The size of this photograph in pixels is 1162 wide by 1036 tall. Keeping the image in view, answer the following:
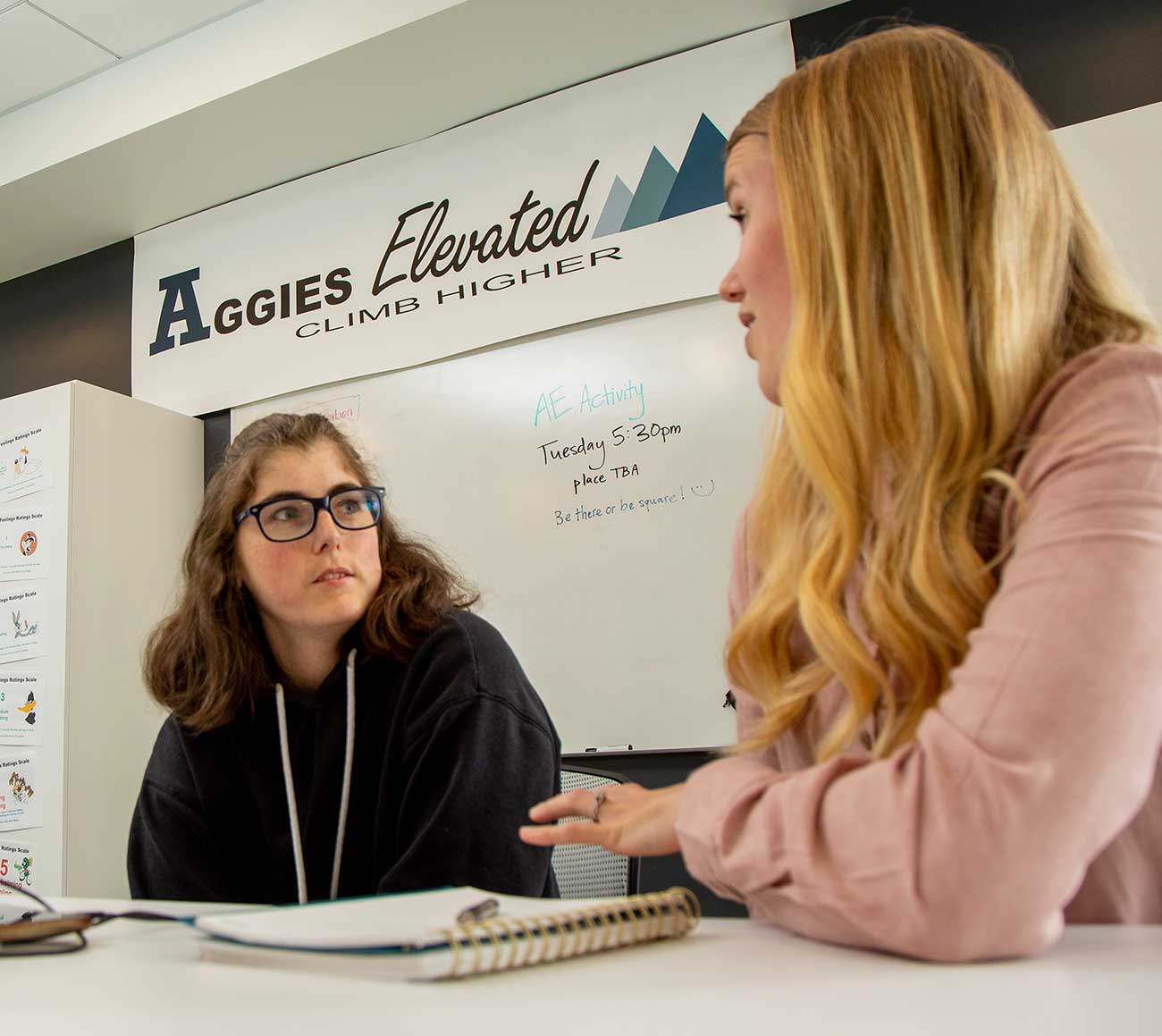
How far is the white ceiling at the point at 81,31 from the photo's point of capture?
129 inches

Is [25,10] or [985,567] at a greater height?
[25,10]

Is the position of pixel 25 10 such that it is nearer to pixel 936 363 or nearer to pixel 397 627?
pixel 397 627

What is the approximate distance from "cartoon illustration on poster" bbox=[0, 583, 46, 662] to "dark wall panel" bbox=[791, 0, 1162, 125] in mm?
2849

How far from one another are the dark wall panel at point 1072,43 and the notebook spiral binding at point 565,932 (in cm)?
248

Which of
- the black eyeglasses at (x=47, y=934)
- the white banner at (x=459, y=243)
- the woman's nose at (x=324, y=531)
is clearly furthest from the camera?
the white banner at (x=459, y=243)

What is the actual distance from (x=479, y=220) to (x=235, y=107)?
823 mm

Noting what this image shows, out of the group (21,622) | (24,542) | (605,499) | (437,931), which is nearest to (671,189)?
(605,499)

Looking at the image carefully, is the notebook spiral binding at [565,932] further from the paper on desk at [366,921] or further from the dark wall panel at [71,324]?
the dark wall panel at [71,324]

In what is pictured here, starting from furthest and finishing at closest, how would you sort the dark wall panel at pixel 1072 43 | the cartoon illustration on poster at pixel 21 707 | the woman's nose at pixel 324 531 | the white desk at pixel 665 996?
the cartoon illustration on poster at pixel 21 707 < the dark wall panel at pixel 1072 43 < the woman's nose at pixel 324 531 < the white desk at pixel 665 996

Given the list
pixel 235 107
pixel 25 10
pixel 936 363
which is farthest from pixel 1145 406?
pixel 25 10

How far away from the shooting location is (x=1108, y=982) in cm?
56

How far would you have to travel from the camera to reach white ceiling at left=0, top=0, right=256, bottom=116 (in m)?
3.28

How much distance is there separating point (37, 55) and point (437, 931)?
147 inches

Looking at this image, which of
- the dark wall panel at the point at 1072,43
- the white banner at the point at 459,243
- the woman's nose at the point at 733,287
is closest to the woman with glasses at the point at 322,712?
the woman's nose at the point at 733,287
